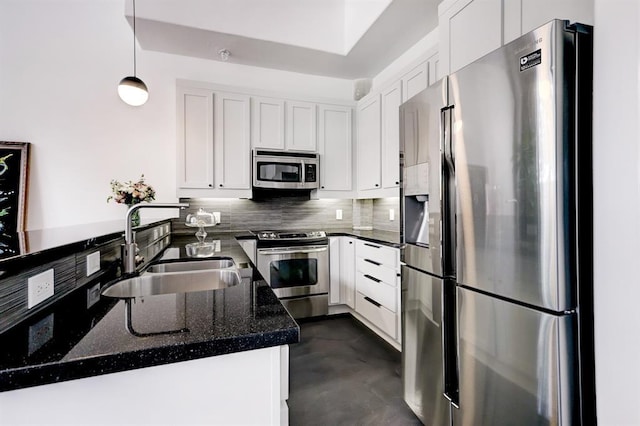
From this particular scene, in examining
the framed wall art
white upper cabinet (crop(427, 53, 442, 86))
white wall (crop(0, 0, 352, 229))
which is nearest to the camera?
white upper cabinet (crop(427, 53, 442, 86))

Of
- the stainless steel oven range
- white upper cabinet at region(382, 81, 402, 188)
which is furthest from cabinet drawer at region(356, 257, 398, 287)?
white upper cabinet at region(382, 81, 402, 188)

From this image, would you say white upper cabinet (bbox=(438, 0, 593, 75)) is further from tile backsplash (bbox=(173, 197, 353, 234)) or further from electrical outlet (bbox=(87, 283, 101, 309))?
tile backsplash (bbox=(173, 197, 353, 234))

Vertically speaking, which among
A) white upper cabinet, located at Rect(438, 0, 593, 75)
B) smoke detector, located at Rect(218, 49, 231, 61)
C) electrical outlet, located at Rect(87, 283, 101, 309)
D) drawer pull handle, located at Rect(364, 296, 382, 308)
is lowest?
drawer pull handle, located at Rect(364, 296, 382, 308)

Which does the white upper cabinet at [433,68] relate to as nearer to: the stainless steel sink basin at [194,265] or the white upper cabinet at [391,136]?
the white upper cabinet at [391,136]

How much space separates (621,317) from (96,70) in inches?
161

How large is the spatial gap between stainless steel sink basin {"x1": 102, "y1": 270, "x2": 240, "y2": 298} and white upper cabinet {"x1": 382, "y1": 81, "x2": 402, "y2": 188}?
1896mm

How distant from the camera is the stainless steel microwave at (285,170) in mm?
3197

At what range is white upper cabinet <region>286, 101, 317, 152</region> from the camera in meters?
3.36

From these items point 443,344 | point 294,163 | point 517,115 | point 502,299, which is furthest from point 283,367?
point 294,163

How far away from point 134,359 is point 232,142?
2.81 m

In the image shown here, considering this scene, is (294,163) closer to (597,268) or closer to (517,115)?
(517,115)

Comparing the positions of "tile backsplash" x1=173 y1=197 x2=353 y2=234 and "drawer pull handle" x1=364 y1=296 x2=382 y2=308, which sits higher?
"tile backsplash" x1=173 y1=197 x2=353 y2=234

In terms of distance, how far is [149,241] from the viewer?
6.51ft

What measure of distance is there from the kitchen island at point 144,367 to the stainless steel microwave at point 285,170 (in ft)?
8.13
